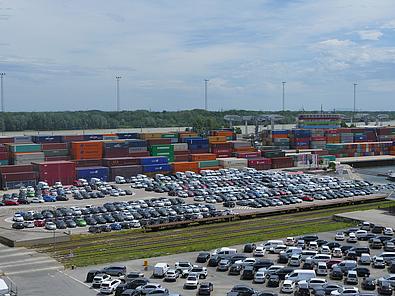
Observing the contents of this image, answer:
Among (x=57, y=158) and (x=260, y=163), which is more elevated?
(x=57, y=158)

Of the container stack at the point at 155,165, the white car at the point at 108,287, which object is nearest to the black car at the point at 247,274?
the white car at the point at 108,287

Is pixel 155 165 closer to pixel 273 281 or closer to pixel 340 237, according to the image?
pixel 340 237

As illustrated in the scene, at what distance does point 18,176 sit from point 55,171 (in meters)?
1.56

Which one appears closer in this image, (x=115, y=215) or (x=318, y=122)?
(x=115, y=215)

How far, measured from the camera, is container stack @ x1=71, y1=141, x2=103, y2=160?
27656mm

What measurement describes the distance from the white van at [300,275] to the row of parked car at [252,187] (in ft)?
29.0

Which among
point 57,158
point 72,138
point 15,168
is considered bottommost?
point 15,168

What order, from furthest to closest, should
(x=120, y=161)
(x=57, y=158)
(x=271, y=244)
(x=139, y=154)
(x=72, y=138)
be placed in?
(x=72, y=138) < (x=139, y=154) < (x=57, y=158) < (x=120, y=161) < (x=271, y=244)

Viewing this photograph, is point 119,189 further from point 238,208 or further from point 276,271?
point 276,271

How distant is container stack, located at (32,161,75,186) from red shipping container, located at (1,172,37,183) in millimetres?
293

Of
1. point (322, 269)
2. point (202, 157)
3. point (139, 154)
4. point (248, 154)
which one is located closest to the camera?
point (322, 269)

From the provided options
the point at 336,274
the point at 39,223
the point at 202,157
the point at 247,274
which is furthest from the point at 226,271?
the point at 202,157

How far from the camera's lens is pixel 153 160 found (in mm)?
27922

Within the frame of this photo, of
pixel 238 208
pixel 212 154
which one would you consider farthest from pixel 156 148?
pixel 238 208
